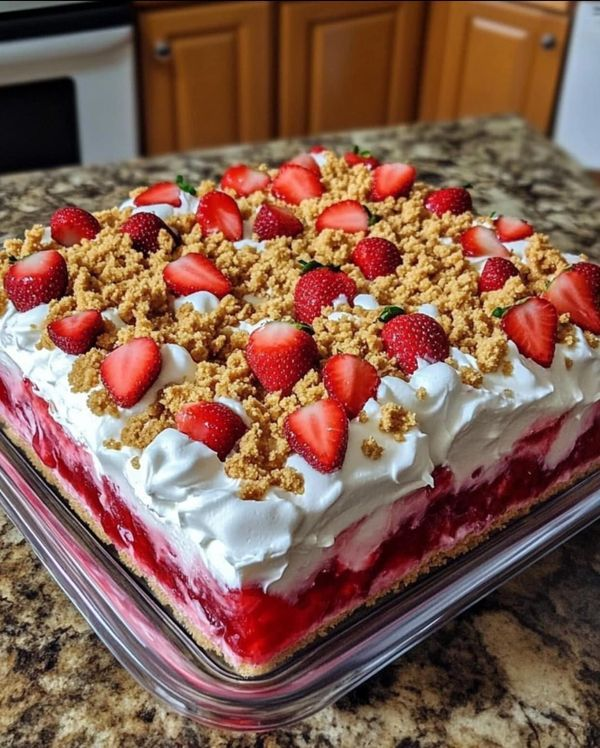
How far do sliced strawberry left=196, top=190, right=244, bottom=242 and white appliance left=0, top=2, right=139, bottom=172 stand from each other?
4.13 feet

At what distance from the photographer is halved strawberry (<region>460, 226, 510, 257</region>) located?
1.36 metres

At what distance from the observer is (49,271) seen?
1.21m

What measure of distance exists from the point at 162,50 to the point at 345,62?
2.14 ft

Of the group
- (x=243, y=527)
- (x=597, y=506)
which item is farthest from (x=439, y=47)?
(x=243, y=527)

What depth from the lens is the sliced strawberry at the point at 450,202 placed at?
1.46 metres

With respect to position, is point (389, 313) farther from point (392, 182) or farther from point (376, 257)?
point (392, 182)

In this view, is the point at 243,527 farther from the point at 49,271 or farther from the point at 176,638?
the point at 49,271

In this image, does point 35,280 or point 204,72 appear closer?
point 35,280

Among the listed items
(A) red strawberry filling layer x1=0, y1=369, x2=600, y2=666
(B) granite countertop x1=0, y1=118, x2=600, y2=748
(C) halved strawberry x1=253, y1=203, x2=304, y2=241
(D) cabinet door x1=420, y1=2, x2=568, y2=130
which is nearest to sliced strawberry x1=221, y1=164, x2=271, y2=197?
(C) halved strawberry x1=253, y1=203, x2=304, y2=241

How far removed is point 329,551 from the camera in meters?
0.99

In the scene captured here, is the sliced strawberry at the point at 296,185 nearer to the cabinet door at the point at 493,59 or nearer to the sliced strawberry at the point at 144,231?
the sliced strawberry at the point at 144,231

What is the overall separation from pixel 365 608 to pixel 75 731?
359mm

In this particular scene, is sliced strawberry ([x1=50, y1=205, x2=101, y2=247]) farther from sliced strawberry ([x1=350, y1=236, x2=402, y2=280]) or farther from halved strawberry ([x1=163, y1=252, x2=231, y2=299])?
sliced strawberry ([x1=350, y1=236, x2=402, y2=280])

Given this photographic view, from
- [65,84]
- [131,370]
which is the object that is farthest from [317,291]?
[65,84]
